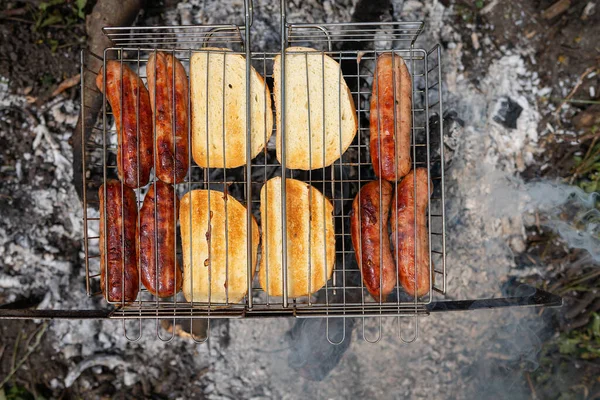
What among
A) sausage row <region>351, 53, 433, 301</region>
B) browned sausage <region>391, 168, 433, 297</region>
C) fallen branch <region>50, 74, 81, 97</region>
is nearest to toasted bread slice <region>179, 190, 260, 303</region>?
sausage row <region>351, 53, 433, 301</region>

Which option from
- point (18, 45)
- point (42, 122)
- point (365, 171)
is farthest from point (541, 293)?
point (18, 45)

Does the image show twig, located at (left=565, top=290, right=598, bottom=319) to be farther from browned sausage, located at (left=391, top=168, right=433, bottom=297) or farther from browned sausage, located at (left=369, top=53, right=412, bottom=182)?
browned sausage, located at (left=369, top=53, right=412, bottom=182)

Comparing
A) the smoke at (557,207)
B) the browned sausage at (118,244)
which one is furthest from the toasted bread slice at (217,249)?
the smoke at (557,207)

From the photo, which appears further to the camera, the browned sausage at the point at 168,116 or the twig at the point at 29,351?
the twig at the point at 29,351

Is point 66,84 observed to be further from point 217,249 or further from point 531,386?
point 531,386

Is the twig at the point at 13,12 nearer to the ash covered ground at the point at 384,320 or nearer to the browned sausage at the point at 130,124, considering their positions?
the ash covered ground at the point at 384,320
